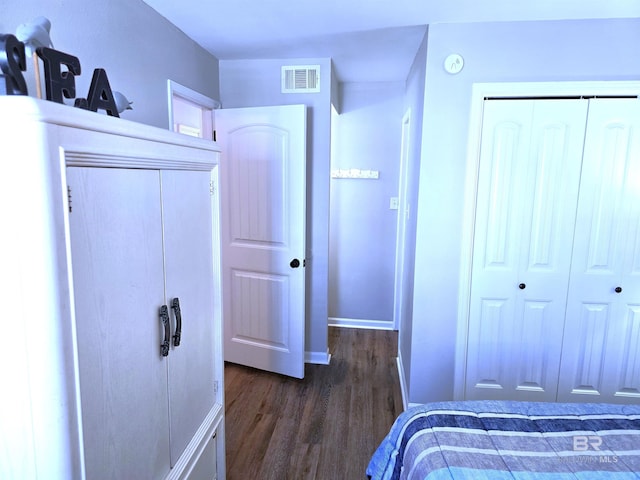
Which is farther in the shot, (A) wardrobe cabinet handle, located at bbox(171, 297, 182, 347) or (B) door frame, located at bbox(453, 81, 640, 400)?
(B) door frame, located at bbox(453, 81, 640, 400)

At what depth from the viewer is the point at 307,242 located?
2.93 m

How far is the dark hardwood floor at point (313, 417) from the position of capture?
197 cm

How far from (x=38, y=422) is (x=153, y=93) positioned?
1.74 m

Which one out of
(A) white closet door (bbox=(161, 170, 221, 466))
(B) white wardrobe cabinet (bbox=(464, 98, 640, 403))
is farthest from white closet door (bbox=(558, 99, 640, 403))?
(A) white closet door (bbox=(161, 170, 221, 466))

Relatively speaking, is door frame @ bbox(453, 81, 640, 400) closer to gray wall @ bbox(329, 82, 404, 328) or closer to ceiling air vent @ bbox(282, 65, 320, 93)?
ceiling air vent @ bbox(282, 65, 320, 93)

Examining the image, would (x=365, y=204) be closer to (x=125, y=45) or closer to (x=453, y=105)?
(x=453, y=105)

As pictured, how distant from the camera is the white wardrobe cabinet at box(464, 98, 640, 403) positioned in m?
2.01

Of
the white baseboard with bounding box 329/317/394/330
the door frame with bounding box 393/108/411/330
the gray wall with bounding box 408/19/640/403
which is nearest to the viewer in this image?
the gray wall with bounding box 408/19/640/403

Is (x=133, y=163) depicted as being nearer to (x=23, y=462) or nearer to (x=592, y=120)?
(x=23, y=462)

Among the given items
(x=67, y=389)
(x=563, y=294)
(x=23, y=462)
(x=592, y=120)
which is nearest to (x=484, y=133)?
(x=592, y=120)

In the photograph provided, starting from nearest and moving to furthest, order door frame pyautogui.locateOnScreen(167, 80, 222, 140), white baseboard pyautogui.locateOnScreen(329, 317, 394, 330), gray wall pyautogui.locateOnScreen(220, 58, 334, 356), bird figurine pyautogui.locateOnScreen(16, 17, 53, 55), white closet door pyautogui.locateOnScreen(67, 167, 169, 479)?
white closet door pyautogui.locateOnScreen(67, 167, 169, 479), bird figurine pyautogui.locateOnScreen(16, 17, 53, 55), door frame pyautogui.locateOnScreen(167, 80, 222, 140), gray wall pyautogui.locateOnScreen(220, 58, 334, 356), white baseboard pyautogui.locateOnScreen(329, 317, 394, 330)

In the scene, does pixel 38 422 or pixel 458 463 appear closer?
pixel 38 422

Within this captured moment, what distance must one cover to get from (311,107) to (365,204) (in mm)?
1191

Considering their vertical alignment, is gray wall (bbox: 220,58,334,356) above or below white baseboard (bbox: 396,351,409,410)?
above
